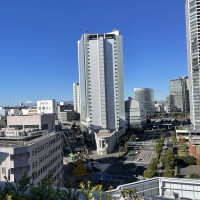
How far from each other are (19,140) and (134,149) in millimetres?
45133

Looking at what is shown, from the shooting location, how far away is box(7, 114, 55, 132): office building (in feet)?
119

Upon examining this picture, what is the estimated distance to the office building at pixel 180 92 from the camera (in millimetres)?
178250

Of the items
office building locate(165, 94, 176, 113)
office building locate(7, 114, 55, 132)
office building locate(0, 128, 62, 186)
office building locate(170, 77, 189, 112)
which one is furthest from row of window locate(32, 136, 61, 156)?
office building locate(165, 94, 176, 113)

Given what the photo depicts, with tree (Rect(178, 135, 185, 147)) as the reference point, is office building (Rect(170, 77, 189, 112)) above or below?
above

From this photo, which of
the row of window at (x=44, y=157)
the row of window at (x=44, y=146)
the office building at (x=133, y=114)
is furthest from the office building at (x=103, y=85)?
the row of window at (x=44, y=146)

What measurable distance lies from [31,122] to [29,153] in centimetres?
1321

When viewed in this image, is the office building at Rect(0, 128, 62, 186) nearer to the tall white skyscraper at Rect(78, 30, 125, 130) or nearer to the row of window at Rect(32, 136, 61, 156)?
the row of window at Rect(32, 136, 61, 156)

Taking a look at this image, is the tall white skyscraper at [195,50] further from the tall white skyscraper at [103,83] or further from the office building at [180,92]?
the office building at [180,92]

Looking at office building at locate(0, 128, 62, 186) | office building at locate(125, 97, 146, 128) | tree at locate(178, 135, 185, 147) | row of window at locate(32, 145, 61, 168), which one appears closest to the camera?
office building at locate(0, 128, 62, 186)

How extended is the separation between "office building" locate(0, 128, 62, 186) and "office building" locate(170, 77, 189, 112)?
166 metres

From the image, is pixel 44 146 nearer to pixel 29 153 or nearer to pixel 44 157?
pixel 44 157

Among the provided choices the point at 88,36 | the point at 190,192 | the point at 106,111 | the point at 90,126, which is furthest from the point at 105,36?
the point at 190,192

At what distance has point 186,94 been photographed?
18038 centimetres

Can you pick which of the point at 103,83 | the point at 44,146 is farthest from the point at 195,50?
the point at 44,146
